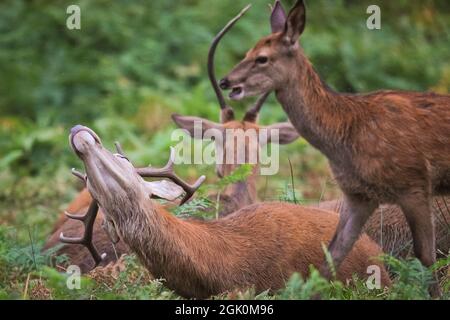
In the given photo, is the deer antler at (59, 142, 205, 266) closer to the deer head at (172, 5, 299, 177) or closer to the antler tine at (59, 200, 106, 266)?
the antler tine at (59, 200, 106, 266)

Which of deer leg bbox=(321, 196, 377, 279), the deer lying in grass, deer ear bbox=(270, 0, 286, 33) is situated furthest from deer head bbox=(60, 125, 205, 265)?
deer ear bbox=(270, 0, 286, 33)

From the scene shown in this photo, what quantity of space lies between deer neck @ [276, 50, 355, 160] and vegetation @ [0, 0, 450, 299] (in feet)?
16.6

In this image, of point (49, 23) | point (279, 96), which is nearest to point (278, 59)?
point (279, 96)

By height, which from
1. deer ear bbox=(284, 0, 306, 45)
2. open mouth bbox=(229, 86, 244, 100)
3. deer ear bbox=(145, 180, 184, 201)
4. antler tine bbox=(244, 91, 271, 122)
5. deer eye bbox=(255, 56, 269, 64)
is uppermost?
deer ear bbox=(284, 0, 306, 45)

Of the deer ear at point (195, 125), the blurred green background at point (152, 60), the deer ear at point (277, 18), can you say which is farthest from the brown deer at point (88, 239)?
the blurred green background at point (152, 60)

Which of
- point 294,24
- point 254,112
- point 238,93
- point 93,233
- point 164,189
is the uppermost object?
point 294,24

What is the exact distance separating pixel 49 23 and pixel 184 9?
228cm

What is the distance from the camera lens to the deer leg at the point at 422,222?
7.11 meters

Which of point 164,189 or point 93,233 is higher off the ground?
point 164,189

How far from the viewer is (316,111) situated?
746cm

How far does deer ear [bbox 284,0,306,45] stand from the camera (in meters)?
7.62

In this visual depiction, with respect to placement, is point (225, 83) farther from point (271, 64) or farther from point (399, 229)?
point (399, 229)

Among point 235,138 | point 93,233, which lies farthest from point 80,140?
point 235,138

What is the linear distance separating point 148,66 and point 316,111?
9.70 metres
